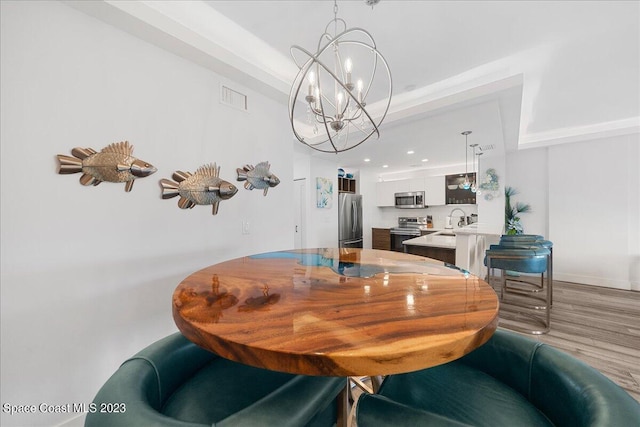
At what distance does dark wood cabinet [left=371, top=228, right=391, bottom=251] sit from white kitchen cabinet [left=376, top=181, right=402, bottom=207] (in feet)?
2.40

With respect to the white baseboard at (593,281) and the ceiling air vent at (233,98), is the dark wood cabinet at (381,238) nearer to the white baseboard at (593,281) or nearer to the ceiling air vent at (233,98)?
the white baseboard at (593,281)

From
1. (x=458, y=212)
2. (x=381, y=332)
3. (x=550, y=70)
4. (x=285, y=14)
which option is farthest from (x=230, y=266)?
(x=458, y=212)

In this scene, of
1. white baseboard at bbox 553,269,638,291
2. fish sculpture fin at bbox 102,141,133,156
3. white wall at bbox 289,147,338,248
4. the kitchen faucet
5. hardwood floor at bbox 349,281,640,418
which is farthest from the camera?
the kitchen faucet

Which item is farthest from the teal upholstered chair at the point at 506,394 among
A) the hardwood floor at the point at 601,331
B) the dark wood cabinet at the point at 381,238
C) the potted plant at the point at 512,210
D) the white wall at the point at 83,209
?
the dark wood cabinet at the point at 381,238

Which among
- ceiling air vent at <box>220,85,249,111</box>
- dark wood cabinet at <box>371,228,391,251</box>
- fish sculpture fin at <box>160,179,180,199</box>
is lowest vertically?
dark wood cabinet at <box>371,228,391,251</box>

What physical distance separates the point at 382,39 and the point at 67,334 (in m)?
2.77

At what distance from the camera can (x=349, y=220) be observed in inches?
226

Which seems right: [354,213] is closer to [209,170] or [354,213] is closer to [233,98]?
[233,98]

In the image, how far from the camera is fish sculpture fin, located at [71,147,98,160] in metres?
1.36

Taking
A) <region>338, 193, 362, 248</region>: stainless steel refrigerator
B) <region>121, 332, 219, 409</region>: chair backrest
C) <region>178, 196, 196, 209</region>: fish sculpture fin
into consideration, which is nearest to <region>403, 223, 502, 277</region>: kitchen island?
<region>338, 193, 362, 248</region>: stainless steel refrigerator

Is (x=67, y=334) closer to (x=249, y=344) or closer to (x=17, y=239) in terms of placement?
(x=17, y=239)

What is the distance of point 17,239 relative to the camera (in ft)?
3.93

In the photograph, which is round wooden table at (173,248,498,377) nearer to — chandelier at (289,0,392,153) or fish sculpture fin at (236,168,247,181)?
chandelier at (289,0,392,153)

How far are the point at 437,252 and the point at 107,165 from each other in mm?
3671
